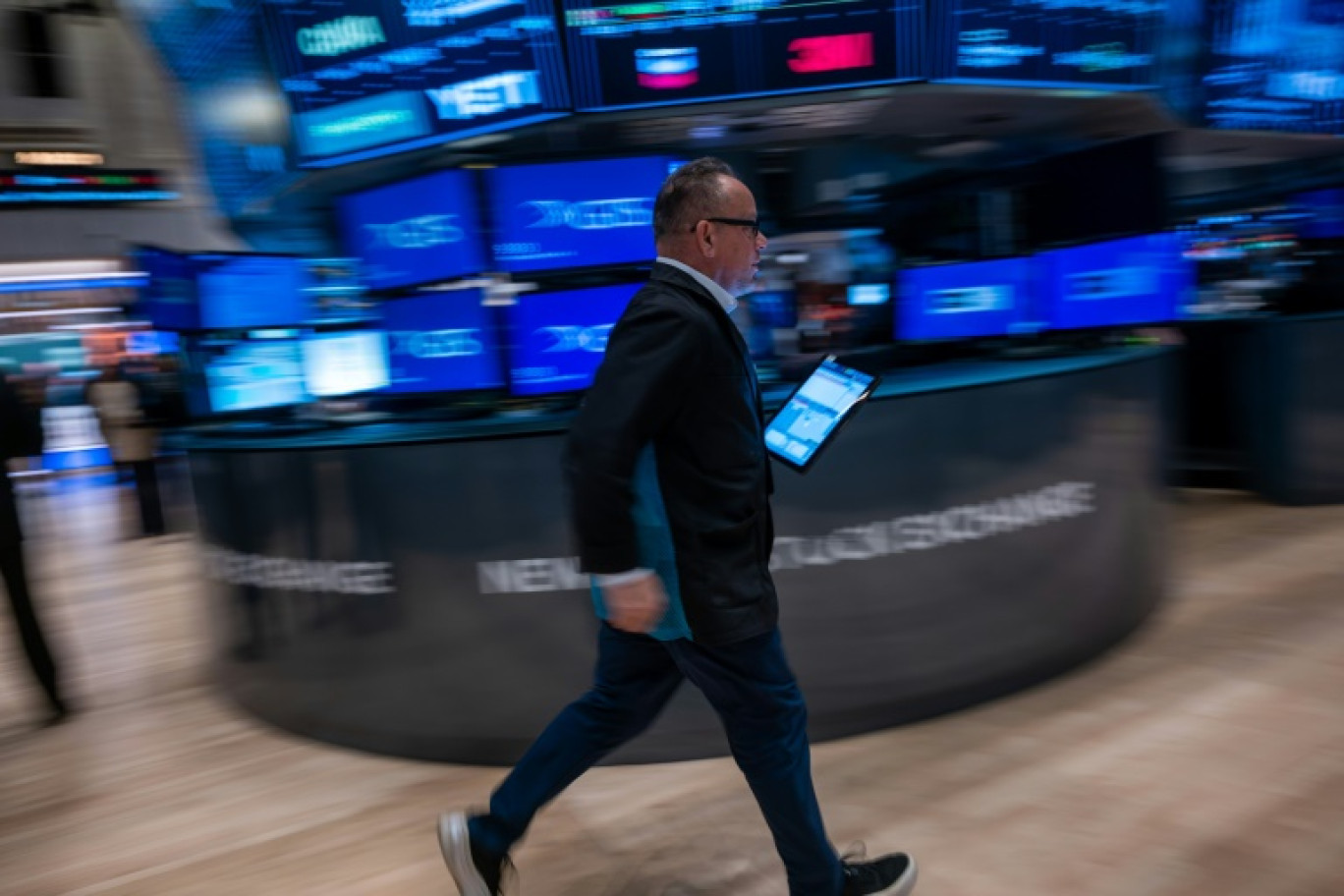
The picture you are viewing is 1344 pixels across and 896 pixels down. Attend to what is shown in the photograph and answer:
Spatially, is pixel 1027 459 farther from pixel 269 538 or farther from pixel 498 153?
pixel 498 153

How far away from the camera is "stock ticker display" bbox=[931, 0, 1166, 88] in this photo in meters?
4.54

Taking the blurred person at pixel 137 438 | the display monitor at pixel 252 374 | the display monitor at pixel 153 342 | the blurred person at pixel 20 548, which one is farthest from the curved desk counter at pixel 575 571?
the display monitor at pixel 153 342

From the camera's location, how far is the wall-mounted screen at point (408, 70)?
438cm

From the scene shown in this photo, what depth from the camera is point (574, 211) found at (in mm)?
4691

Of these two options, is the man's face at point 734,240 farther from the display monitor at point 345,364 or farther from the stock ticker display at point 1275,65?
the stock ticker display at point 1275,65

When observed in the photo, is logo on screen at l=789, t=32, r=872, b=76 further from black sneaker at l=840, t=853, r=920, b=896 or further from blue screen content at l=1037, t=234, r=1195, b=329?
black sneaker at l=840, t=853, r=920, b=896

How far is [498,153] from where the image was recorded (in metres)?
5.95

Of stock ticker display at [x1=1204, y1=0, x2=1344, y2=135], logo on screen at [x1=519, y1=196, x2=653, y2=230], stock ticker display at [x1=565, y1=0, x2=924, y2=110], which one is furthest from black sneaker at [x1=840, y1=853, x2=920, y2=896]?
stock ticker display at [x1=1204, y1=0, x2=1344, y2=135]

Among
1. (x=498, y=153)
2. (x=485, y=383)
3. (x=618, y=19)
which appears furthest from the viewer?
(x=498, y=153)

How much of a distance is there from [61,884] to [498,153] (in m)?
4.52

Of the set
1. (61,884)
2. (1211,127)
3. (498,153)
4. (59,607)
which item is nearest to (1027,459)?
(61,884)

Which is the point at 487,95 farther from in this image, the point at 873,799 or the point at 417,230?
the point at 873,799

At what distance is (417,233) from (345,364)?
118 centimetres

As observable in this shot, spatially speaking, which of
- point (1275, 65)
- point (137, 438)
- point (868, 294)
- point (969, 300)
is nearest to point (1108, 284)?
point (969, 300)
